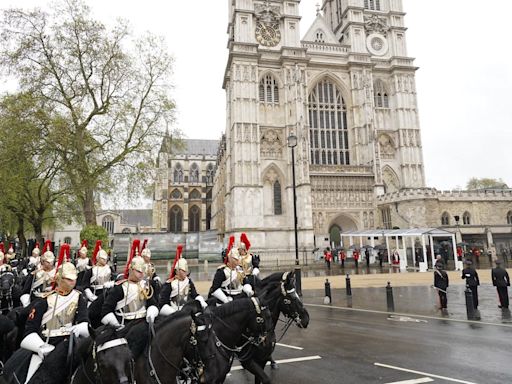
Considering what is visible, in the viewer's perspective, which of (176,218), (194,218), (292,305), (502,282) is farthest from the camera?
(194,218)

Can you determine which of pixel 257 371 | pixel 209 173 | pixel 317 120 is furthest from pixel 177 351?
pixel 209 173

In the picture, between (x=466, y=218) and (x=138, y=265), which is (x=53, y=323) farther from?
(x=466, y=218)

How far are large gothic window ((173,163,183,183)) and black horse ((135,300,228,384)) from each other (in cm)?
6915

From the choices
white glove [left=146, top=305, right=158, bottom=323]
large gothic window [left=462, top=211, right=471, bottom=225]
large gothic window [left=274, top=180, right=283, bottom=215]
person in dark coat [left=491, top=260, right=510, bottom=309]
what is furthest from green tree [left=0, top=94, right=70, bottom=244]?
large gothic window [left=462, top=211, right=471, bottom=225]

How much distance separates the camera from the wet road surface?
5699mm

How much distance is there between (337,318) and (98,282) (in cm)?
679

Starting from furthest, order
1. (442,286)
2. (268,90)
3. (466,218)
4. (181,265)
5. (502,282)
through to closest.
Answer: (268,90) < (466,218) < (442,286) < (502,282) < (181,265)

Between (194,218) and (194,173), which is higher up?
(194,173)

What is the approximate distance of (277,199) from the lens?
37.1 m

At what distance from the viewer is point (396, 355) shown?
6.80 m

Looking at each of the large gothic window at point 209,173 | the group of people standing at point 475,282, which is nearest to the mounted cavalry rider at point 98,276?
the group of people standing at point 475,282

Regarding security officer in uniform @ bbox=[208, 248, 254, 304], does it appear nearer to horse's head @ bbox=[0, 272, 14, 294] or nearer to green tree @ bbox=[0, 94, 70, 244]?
horse's head @ bbox=[0, 272, 14, 294]

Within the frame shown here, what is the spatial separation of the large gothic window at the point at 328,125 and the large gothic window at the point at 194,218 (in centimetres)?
3733

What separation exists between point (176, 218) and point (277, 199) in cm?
3793
